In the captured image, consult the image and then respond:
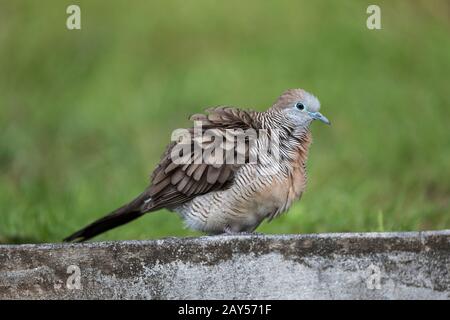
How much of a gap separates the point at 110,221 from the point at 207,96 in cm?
504

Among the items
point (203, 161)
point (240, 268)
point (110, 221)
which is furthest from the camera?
point (110, 221)

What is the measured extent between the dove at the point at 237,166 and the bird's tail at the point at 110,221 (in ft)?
0.67

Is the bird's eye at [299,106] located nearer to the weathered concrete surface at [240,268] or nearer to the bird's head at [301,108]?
the bird's head at [301,108]

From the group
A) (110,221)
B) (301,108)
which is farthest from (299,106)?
(110,221)

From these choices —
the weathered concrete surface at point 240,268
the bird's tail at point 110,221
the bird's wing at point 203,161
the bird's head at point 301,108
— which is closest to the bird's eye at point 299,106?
Result: the bird's head at point 301,108

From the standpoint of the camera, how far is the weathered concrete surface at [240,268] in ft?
11.8

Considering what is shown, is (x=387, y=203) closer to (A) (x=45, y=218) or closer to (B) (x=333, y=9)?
(A) (x=45, y=218)

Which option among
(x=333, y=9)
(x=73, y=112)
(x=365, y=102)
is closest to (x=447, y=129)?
(x=365, y=102)

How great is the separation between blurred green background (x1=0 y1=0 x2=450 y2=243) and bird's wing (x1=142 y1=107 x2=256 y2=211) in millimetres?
1151

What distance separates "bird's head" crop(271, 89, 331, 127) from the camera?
470 centimetres

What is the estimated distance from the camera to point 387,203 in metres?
7.08

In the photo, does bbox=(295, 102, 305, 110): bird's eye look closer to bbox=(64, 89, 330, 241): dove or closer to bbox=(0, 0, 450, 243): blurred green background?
bbox=(64, 89, 330, 241): dove

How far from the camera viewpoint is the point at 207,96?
10055mm

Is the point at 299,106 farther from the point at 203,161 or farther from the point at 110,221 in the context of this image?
the point at 110,221
